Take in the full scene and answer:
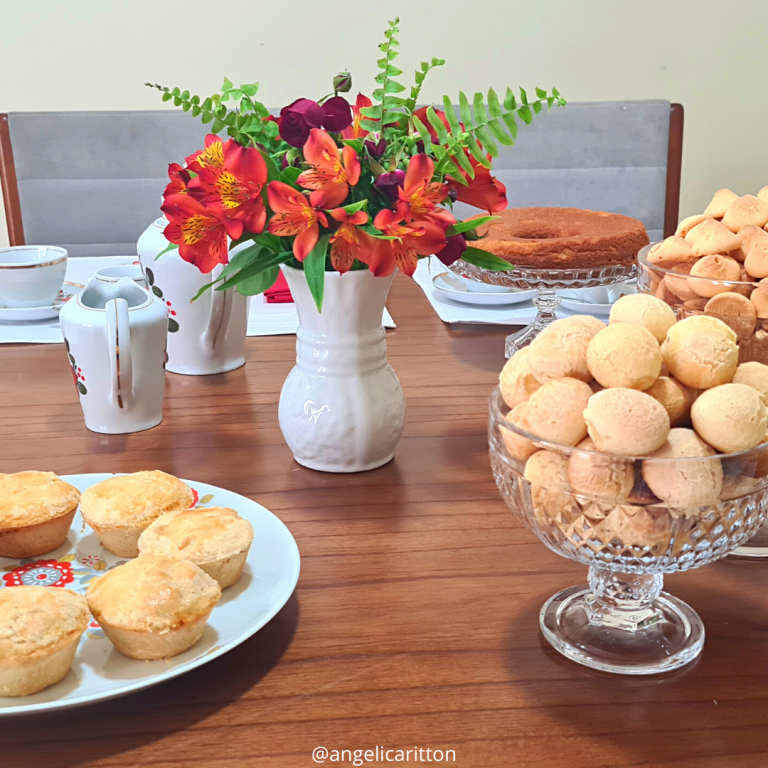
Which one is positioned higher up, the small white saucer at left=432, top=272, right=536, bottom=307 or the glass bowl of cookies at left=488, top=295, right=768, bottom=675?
the glass bowl of cookies at left=488, top=295, right=768, bottom=675

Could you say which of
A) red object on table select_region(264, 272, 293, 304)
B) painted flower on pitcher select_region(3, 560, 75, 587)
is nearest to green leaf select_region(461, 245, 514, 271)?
painted flower on pitcher select_region(3, 560, 75, 587)

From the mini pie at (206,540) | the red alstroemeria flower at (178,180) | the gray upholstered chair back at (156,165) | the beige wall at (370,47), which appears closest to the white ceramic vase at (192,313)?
the red alstroemeria flower at (178,180)

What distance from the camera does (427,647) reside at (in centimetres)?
59

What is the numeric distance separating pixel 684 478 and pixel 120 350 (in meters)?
0.61

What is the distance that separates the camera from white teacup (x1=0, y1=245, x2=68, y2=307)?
125cm

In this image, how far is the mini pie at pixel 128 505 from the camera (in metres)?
0.67

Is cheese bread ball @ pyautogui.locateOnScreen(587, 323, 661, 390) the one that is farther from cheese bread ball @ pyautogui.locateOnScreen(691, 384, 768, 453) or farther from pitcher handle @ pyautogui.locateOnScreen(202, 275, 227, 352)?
pitcher handle @ pyautogui.locateOnScreen(202, 275, 227, 352)

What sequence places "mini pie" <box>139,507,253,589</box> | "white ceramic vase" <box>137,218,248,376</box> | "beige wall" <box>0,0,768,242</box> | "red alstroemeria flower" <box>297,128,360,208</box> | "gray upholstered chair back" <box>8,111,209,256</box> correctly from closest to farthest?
"mini pie" <box>139,507,253,589</box>
"red alstroemeria flower" <box>297,128,360,208</box>
"white ceramic vase" <box>137,218,248,376</box>
"gray upholstered chair back" <box>8,111,209,256</box>
"beige wall" <box>0,0,768,242</box>

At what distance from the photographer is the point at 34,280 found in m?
1.26

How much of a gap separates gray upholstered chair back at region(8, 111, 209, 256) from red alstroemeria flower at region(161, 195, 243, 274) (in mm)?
1127

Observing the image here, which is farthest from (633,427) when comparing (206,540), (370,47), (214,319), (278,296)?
(370,47)

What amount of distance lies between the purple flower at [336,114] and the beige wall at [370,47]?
2127 mm

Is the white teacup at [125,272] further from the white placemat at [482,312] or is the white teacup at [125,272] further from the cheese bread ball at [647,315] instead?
the cheese bread ball at [647,315]

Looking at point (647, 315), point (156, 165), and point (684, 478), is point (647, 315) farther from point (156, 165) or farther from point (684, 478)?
point (156, 165)
